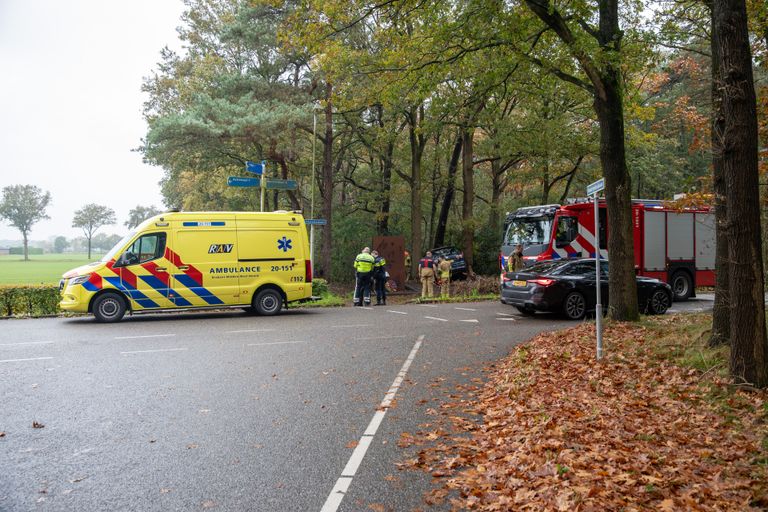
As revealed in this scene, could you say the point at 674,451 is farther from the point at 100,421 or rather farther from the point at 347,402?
the point at 100,421

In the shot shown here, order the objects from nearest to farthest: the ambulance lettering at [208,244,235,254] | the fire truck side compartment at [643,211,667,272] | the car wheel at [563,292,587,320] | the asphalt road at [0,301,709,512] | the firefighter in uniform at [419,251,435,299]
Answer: the asphalt road at [0,301,709,512], the car wheel at [563,292,587,320], the ambulance lettering at [208,244,235,254], the fire truck side compartment at [643,211,667,272], the firefighter in uniform at [419,251,435,299]

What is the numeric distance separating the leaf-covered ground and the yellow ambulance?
8888mm

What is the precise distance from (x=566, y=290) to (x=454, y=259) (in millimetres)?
15391

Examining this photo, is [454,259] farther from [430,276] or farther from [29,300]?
[29,300]

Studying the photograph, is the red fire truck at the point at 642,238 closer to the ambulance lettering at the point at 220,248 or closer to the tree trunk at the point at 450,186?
the ambulance lettering at the point at 220,248

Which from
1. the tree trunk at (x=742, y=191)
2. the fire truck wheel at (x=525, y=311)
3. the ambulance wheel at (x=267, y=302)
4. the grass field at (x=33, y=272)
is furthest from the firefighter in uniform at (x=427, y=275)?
the grass field at (x=33, y=272)

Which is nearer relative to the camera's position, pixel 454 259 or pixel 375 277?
pixel 375 277

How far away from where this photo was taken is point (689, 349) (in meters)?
7.96

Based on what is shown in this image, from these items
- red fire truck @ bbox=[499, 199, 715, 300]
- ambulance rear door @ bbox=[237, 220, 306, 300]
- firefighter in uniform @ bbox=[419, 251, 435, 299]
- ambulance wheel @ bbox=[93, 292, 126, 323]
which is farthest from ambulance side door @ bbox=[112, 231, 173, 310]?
red fire truck @ bbox=[499, 199, 715, 300]

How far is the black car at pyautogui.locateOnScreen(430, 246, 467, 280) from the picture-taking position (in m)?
28.8

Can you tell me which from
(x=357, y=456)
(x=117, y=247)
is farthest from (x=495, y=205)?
(x=357, y=456)

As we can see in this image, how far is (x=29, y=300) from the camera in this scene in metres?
15.8

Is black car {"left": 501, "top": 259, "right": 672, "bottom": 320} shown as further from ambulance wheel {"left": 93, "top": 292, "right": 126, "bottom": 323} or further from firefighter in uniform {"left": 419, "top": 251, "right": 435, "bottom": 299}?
ambulance wheel {"left": 93, "top": 292, "right": 126, "bottom": 323}

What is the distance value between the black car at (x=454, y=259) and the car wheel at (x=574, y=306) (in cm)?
1361
